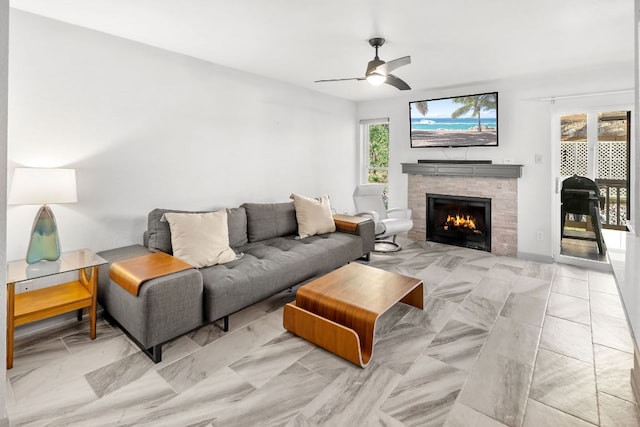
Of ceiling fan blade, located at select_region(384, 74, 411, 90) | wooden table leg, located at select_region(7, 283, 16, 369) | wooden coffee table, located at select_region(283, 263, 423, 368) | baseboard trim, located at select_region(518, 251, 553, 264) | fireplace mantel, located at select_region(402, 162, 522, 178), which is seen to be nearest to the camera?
wooden table leg, located at select_region(7, 283, 16, 369)

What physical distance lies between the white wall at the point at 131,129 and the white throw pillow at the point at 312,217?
24.5 inches

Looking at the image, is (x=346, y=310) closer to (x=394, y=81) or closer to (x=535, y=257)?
(x=394, y=81)

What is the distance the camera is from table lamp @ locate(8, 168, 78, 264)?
225 cm

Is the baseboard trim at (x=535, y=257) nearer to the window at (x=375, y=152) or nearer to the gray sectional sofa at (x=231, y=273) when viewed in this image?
the gray sectional sofa at (x=231, y=273)

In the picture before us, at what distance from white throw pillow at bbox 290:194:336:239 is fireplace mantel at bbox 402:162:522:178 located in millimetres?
1971

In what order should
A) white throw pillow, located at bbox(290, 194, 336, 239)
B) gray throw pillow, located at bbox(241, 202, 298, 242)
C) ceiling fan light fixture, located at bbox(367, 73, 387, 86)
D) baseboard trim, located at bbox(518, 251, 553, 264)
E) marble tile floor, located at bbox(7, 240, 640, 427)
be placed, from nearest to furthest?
marble tile floor, located at bbox(7, 240, 640, 427), ceiling fan light fixture, located at bbox(367, 73, 387, 86), gray throw pillow, located at bbox(241, 202, 298, 242), white throw pillow, located at bbox(290, 194, 336, 239), baseboard trim, located at bbox(518, 251, 553, 264)

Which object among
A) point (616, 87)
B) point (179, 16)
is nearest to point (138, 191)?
point (179, 16)

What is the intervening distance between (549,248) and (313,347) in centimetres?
366

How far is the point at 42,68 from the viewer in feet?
8.37

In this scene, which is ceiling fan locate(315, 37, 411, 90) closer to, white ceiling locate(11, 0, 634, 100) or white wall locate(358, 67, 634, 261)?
white ceiling locate(11, 0, 634, 100)

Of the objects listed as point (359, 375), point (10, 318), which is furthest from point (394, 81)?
point (10, 318)

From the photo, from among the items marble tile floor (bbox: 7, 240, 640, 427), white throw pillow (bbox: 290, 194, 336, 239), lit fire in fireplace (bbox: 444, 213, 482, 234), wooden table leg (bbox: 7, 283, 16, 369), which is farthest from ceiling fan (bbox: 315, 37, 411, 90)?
wooden table leg (bbox: 7, 283, 16, 369)

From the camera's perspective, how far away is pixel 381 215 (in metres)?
5.41

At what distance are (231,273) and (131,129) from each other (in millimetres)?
1646
